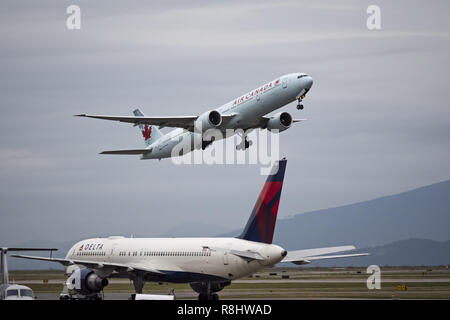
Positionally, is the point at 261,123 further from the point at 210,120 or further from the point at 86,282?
the point at 86,282

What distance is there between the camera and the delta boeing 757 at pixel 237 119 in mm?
67688

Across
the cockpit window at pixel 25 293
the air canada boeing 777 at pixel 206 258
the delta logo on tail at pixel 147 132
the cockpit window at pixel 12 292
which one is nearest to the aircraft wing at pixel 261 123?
the air canada boeing 777 at pixel 206 258

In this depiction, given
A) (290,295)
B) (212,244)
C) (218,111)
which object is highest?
(218,111)

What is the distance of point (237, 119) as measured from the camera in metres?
71.8

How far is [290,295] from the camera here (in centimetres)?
5897

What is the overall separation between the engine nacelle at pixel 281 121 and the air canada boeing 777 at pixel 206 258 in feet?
59.4

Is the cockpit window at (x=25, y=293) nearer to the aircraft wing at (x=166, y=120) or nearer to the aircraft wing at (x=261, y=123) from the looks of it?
the aircraft wing at (x=166, y=120)

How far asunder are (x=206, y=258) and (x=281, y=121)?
72.5 ft

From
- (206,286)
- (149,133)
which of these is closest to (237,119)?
(206,286)

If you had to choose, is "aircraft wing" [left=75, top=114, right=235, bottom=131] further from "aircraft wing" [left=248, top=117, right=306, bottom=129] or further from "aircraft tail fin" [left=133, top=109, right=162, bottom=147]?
"aircraft tail fin" [left=133, top=109, right=162, bottom=147]
